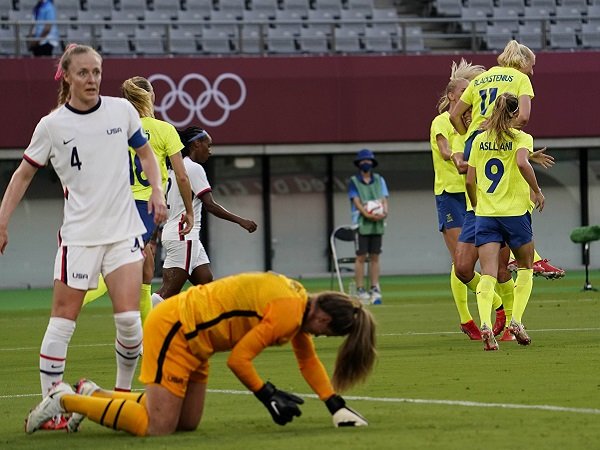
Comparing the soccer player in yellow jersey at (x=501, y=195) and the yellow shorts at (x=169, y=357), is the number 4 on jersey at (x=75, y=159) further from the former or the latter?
the soccer player in yellow jersey at (x=501, y=195)

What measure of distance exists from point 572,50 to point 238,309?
21.8 meters

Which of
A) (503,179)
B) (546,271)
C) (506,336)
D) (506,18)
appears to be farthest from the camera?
(506,18)

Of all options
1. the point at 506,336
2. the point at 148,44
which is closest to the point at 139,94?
the point at 506,336

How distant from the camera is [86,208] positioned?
8188 mm

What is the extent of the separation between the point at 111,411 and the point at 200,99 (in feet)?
65.3

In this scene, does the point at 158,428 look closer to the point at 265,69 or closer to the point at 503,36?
the point at 265,69

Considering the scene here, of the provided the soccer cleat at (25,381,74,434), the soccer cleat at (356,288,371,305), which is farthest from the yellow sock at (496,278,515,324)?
the soccer cleat at (356,288,371,305)

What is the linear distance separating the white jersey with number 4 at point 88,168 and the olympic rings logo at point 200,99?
18.6 meters

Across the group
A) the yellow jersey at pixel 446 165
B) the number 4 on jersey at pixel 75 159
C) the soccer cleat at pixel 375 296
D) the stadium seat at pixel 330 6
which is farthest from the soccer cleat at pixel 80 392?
the stadium seat at pixel 330 6

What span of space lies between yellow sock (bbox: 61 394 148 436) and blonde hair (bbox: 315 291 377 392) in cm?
105

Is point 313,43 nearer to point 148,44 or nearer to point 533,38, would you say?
point 148,44

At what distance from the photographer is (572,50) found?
2816cm

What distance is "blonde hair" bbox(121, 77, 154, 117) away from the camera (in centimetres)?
1143

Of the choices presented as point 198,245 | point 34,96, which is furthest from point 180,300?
point 34,96
